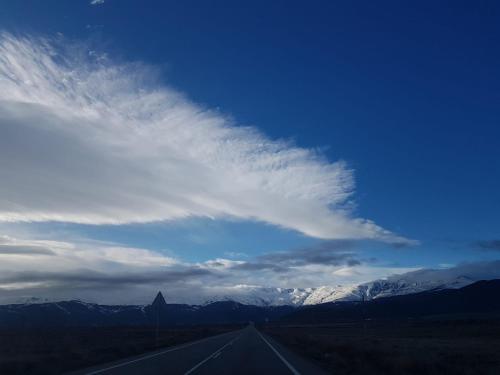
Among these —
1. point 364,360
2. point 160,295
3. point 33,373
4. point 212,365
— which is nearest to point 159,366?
point 212,365

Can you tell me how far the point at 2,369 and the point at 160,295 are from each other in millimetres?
16721

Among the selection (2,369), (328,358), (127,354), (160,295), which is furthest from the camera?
(160,295)

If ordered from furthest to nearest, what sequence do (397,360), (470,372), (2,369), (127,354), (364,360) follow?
(127,354) < (364,360) < (397,360) < (2,369) < (470,372)

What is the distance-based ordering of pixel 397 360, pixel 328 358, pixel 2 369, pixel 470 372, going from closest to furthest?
pixel 470 372
pixel 2 369
pixel 397 360
pixel 328 358

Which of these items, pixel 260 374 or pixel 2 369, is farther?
pixel 2 369

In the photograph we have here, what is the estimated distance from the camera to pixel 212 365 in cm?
2150

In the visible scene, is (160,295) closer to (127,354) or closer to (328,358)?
(127,354)

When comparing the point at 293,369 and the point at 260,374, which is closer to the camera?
the point at 260,374

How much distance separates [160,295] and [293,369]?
17.2 meters

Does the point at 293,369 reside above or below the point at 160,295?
below

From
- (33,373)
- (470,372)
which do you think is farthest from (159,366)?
(470,372)

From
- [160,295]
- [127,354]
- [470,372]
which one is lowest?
[470,372]

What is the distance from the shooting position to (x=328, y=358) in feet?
87.9

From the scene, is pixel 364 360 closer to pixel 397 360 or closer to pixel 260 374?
pixel 397 360
